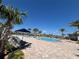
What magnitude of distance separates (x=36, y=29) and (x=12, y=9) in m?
83.0

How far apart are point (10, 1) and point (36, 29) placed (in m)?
83.1

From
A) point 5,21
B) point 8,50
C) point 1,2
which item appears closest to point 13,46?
point 8,50

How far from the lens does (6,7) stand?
13.7 metres

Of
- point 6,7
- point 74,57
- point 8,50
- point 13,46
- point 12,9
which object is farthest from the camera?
point 13,46

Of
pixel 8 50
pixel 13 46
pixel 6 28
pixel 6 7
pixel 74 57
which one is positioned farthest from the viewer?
pixel 13 46

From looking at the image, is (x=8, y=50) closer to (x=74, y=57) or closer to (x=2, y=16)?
(x=2, y=16)

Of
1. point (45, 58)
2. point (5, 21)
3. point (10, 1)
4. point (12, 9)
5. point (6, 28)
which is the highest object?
point (10, 1)

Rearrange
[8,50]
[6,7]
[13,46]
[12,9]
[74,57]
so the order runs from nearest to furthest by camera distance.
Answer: [74,57]
[6,7]
[12,9]
[8,50]
[13,46]

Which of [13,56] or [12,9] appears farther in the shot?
[12,9]

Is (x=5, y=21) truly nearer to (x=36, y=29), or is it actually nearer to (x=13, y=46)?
(x=13, y=46)

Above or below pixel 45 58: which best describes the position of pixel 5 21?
above

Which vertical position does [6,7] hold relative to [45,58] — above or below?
above

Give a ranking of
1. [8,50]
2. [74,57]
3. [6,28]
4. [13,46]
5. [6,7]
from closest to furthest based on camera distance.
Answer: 1. [6,28]
2. [74,57]
3. [6,7]
4. [8,50]
5. [13,46]

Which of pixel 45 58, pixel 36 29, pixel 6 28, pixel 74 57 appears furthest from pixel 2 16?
pixel 36 29
